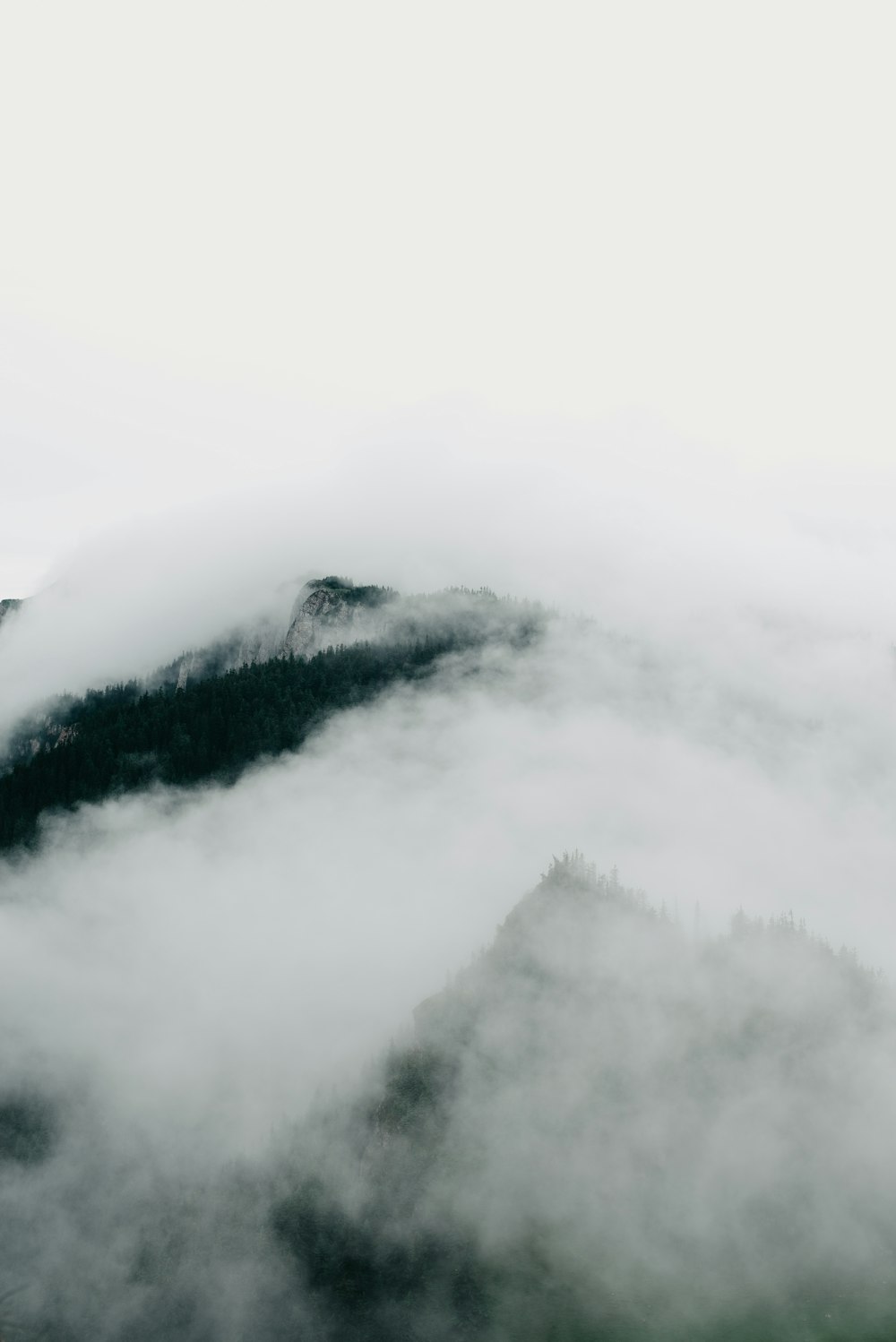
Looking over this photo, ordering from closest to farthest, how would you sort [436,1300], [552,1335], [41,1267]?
[552,1335], [436,1300], [41,1267]

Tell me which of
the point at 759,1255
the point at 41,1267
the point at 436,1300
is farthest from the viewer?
the point at 41,1267

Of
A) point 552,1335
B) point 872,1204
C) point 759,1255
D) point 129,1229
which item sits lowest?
point 872,1204

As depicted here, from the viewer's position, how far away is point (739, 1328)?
486 ft

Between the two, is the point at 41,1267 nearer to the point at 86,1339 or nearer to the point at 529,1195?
the point at 86,1339

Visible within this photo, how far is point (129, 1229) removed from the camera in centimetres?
19700

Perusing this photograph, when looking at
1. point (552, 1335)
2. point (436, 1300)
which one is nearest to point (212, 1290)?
point (436, 1300)

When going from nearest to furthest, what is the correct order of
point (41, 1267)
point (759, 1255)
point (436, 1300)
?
point (436, 1300), point (759, 1255), point (41, 1267)

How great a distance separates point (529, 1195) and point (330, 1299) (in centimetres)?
5186

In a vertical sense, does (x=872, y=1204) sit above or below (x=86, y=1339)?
below

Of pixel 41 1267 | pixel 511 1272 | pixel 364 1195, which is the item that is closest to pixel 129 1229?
pixel 41 1267

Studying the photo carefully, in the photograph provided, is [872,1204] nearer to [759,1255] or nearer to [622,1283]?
[759,1255]

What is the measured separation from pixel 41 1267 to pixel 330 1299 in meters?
75.5

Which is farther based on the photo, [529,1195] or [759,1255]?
[529,1195]

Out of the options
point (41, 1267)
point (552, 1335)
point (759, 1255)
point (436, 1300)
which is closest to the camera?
point (552, 1335)
